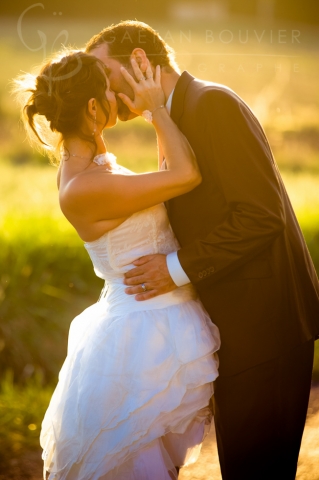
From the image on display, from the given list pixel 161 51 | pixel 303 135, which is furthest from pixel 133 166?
pixel 161 51

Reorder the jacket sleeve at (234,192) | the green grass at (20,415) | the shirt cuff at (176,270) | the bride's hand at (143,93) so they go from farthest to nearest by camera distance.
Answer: the green grass at (20,415) < the bride's hand at (143,93) < the shirt cuff at (176,270) < the jacket sleeve at (234,192)

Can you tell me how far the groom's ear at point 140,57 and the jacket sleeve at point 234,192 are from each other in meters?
0.35

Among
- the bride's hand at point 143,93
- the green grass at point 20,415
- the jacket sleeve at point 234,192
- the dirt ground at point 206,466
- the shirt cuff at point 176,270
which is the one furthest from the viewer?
the green grass at point 20,415

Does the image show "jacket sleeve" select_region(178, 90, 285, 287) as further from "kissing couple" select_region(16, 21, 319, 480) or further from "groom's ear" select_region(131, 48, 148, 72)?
"groom's ear" select_region(131, 48, 148, 72)

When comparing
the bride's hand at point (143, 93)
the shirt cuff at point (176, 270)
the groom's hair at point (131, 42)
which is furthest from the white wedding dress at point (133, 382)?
the groom's hair at point (131, 42)

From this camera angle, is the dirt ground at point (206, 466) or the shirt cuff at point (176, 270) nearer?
the shirt cuff at point (176, 270)

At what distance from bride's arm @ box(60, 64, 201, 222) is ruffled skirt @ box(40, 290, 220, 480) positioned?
414mm

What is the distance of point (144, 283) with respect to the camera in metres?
2.20

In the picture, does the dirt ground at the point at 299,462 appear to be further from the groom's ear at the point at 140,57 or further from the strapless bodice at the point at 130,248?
the groom's ear at the point at 140,57

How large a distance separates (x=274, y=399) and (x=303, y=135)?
23.2ft

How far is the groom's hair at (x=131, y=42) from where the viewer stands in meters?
2.36

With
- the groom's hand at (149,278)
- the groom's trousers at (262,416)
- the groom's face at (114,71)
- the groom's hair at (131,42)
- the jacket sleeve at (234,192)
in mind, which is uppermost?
the groom's hair at (131,42)

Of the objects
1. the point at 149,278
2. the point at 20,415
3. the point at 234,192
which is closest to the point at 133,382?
the point at 149,278

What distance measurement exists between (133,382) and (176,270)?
0.45 metres
